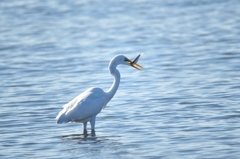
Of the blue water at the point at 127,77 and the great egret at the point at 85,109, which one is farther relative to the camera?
the great egret at the point at 85,109

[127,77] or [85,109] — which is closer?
[85,109]

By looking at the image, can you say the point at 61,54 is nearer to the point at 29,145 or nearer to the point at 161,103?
the point at 161,103

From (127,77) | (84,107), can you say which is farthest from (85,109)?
(127,77)

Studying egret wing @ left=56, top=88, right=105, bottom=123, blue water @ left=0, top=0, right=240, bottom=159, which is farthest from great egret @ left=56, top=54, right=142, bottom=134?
blue water @ left=0, top=0, right=240, bottom=159

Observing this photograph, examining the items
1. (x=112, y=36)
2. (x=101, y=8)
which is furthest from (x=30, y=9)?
(x=112, y=36)

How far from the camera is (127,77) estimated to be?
1802cm

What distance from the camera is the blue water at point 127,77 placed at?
1148 centimetres

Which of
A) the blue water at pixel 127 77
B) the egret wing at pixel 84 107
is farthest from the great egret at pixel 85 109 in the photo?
the blue water at pixel 127 77

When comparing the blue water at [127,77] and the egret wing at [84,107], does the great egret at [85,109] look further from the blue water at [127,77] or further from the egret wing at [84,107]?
the blue water at [127,77]

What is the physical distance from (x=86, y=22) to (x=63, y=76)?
10571mm

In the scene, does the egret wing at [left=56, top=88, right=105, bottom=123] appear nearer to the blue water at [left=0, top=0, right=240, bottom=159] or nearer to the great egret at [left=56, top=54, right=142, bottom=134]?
the great egret at [left=56, top=54, right=142, bottom=134]

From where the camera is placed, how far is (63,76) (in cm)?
1809

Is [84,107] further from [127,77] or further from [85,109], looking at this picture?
[127,77]

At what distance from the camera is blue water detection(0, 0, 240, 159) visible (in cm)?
1148
